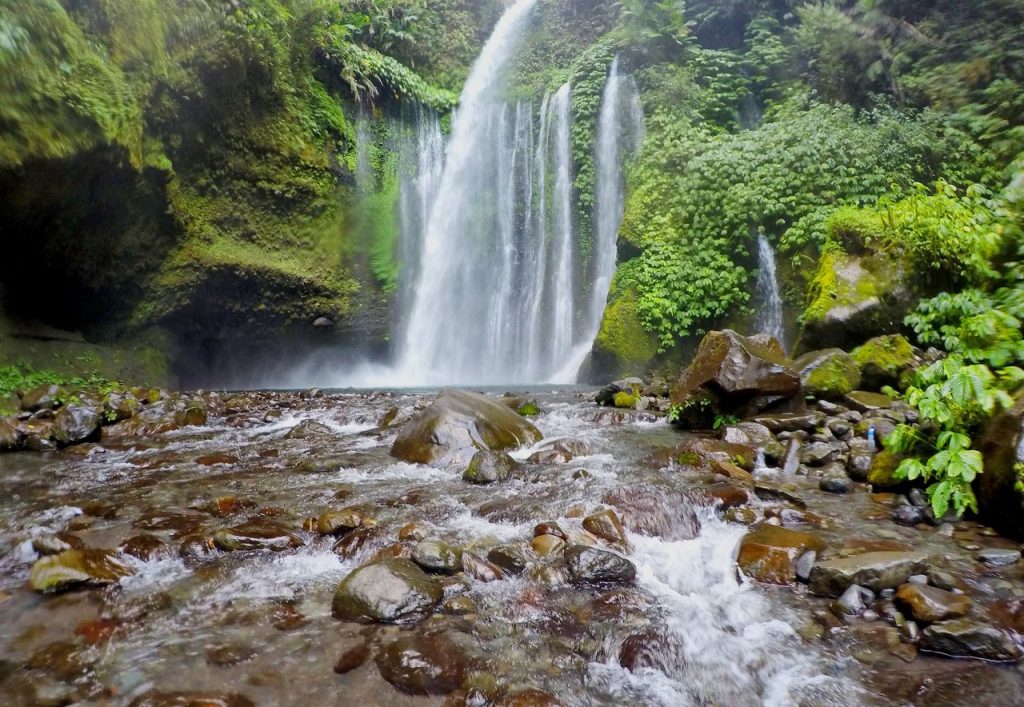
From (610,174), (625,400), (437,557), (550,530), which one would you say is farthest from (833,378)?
(610,174)

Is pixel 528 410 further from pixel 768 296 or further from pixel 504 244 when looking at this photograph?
pixel 504 244

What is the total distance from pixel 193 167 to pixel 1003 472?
45.7 feet

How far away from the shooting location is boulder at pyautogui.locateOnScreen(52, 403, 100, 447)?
664 centimetres

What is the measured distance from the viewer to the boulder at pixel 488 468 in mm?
4863

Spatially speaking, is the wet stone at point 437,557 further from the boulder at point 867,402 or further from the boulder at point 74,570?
the boulder at point 867,402

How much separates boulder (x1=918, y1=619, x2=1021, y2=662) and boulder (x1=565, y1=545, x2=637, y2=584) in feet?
4.51

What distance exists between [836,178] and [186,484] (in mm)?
10681

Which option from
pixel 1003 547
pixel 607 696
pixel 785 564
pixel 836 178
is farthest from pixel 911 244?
pixel 607 696

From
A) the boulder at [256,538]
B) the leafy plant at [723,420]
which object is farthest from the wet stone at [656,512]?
the leafy plant at [723,420]

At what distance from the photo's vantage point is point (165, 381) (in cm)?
1215

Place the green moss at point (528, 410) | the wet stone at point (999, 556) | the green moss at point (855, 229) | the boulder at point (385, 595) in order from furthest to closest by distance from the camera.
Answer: the green moss at point (855, 229), the green moss at point (528, 410), the wet stone at point (999, 556), the boulder at point (385, 595)

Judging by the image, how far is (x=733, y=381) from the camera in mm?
6453

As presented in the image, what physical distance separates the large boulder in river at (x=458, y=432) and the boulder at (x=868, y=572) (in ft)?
10.6

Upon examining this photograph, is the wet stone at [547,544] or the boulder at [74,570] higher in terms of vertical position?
the wet stone at [547,544]
